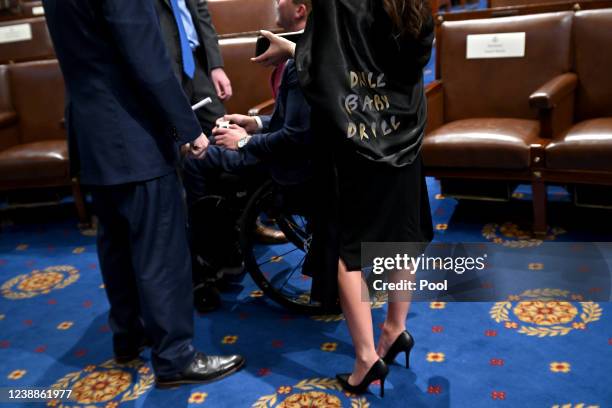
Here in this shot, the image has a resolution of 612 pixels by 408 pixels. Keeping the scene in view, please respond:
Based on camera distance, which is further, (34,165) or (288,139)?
(34,165)

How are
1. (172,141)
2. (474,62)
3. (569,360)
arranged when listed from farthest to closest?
(474,62), (569,360), (172,141)

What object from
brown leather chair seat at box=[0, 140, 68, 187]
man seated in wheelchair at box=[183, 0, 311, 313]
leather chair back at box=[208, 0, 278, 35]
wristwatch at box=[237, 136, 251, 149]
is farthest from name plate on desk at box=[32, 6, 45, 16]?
wristwatch at box=[237, 136, 251, 149]

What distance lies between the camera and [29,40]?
407 centimetres

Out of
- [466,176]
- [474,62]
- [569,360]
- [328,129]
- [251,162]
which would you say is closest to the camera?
[328,129]

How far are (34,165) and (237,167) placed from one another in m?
1.62

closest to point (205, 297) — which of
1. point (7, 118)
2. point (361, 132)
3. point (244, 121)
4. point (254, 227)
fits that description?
point (254, 227)

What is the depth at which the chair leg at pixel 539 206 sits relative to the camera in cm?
275

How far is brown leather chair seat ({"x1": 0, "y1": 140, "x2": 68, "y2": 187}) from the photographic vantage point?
134 inches

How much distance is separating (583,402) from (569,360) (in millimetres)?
210

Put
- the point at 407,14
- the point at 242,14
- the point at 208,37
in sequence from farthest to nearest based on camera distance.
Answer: the point at 242,14 → the point at 208,37 → the point at 407,14

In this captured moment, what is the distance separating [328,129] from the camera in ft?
5.17

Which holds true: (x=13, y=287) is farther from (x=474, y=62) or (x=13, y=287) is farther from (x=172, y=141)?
(x=474, y=62)

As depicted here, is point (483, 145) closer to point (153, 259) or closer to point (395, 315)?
point (395, 315)

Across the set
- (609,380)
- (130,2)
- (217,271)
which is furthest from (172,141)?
(609,380)
